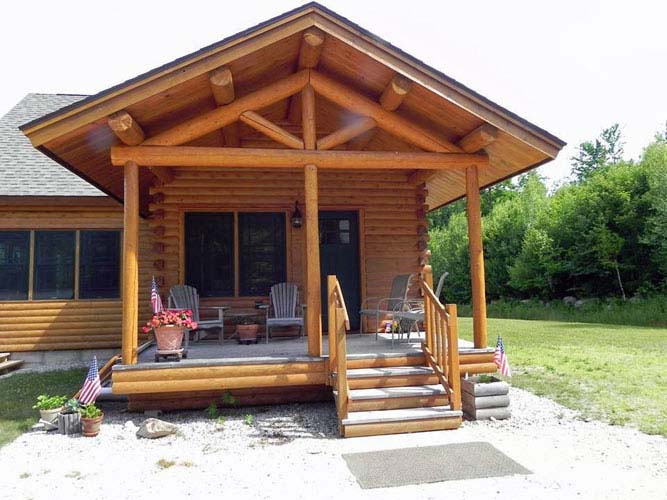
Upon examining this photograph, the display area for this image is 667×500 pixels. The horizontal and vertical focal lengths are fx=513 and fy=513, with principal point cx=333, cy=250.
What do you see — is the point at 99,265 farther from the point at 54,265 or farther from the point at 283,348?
the point at 283,348

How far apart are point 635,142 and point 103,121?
128ft

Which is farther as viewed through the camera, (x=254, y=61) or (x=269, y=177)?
(x=269, y=177)

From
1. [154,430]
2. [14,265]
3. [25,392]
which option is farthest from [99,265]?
[154,430]

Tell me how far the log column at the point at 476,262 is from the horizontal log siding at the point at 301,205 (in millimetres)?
2207

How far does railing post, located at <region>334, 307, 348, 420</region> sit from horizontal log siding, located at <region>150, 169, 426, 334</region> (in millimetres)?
2970

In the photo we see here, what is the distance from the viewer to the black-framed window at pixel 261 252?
7.61 metres

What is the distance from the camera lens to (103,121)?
5.02 metres

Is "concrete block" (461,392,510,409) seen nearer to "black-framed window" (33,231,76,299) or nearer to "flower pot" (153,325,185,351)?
"flower pot" (153,325,185,351)

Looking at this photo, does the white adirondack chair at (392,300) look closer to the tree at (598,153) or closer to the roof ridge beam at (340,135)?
the roof ridge beam at (340,135)

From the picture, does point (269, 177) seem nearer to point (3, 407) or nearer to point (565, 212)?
point (3, 407)

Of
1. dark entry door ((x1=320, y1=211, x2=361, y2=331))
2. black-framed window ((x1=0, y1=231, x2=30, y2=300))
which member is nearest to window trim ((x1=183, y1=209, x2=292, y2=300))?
dark entry door ((x1=320, y1=211, x2=361, y2=331))

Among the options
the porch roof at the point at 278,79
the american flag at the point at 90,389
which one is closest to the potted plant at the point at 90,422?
the american flag at the point at 90,389

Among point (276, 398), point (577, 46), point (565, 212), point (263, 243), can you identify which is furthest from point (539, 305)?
point (276, 398)

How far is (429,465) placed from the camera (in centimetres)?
374
